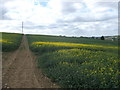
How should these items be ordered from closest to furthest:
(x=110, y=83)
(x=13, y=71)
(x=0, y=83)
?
(x=110, y=83) < (x=0, y=83) < (x=13, y=71)

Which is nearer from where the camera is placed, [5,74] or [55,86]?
[55,86]

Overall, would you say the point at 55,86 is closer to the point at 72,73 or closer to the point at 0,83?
the point at 72,73

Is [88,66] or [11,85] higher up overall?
[88,66]

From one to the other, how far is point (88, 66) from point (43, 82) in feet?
7.66

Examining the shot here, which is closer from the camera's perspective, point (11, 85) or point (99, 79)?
point (99, 79)

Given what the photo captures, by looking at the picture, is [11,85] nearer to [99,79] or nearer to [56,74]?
[56,74]

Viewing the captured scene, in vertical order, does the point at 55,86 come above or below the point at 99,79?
below

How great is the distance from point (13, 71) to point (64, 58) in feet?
9.93

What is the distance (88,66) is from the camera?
746cm

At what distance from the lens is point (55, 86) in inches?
249

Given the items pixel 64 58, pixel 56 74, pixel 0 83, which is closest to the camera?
pixel 0 83

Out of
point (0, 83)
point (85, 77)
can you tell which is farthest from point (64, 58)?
point (0, 83)

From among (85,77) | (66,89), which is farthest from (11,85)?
(85,77)

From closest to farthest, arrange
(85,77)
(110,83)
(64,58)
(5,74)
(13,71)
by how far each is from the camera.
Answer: (110,83), (85,77), (5,74), (13,71), (64,58)
